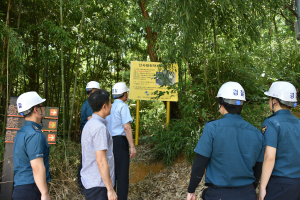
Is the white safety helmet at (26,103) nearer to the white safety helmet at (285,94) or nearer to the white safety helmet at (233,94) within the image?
the white safety helmet at (233,94)

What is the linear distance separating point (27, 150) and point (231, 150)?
1459 millimetres

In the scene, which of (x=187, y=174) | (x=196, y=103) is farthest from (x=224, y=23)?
(x=187, y=174)

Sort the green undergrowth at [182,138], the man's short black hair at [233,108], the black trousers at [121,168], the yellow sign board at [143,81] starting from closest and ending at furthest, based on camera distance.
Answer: the man's short black hair at [233,108], the black trousers at [121,168], the green undergrowth at [182,138], the yellow sign board at [143,81]

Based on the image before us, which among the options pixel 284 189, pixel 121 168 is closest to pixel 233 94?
pixel 284 189

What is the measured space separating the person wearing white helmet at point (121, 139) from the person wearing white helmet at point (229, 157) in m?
1.28

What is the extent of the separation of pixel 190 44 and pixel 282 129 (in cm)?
221

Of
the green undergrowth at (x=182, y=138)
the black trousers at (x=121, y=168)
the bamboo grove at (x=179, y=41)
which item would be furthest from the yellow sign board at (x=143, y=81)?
the black trousers at (x=121, y=168)

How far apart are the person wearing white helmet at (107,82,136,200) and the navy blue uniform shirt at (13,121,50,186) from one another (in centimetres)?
111

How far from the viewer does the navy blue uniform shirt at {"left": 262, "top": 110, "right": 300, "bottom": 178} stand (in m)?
1.76

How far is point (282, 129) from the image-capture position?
178 cm

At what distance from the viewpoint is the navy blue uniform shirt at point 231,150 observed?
159 centimetres

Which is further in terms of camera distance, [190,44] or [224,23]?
[224,23]

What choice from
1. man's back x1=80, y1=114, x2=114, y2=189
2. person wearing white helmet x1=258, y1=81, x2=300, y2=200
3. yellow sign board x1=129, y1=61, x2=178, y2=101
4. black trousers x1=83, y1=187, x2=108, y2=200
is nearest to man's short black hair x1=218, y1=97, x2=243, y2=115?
person wearing white helmet x1=258, y1=81, x2=300, y2=200

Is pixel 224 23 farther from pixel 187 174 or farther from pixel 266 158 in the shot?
pixel 266 158
